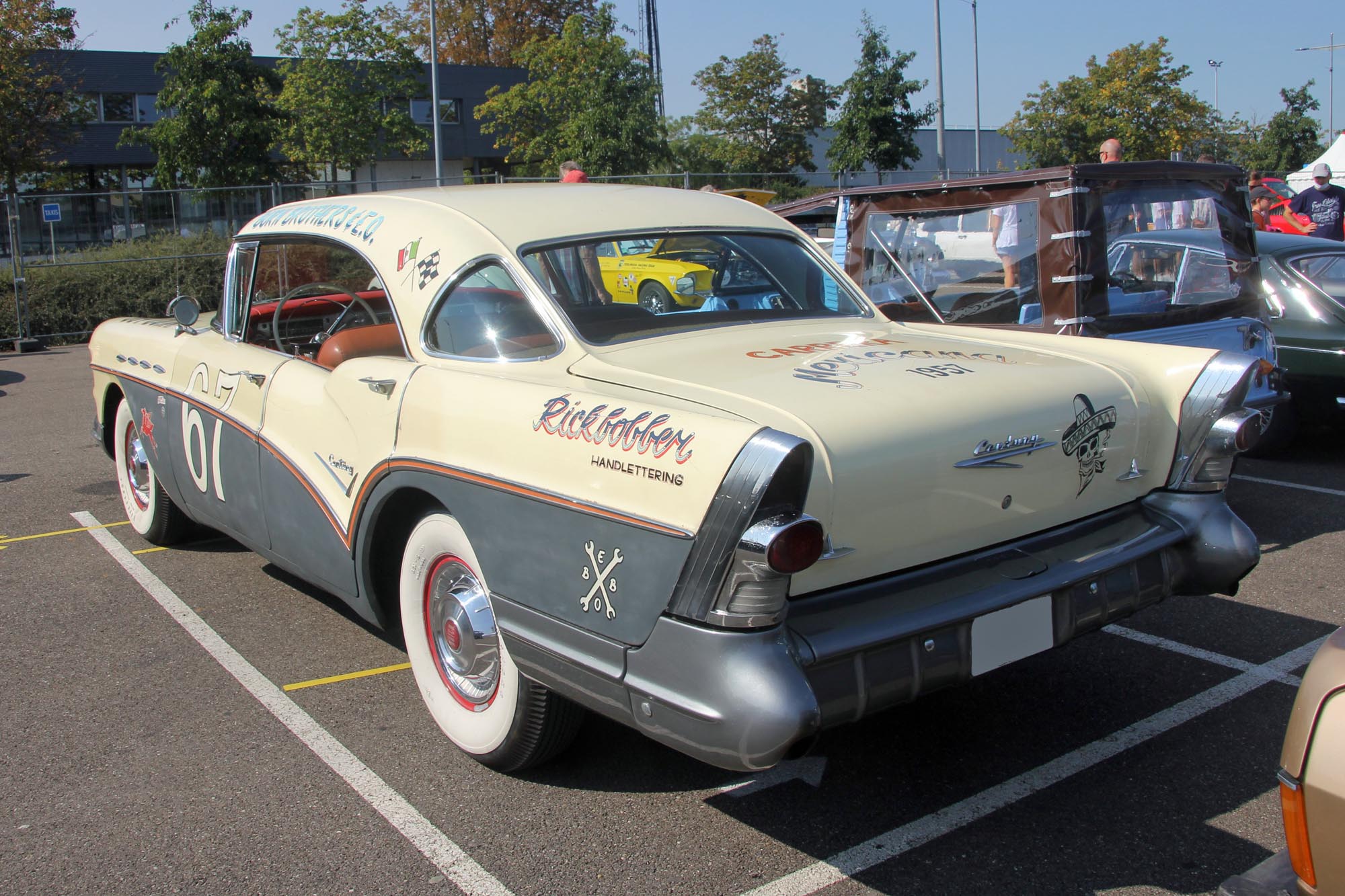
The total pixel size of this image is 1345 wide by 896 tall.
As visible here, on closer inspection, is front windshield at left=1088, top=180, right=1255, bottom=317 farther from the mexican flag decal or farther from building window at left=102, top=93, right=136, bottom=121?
building window at left=102, top=93, right=136, bottom=121

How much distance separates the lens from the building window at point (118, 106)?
40125mm

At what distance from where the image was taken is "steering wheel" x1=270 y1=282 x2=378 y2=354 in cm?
458

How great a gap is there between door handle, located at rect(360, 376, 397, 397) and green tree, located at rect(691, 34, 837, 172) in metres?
38.7

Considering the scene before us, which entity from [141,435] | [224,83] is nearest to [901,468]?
[141,435]

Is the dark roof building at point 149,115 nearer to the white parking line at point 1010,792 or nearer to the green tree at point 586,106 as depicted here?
the green tree at point 586,106

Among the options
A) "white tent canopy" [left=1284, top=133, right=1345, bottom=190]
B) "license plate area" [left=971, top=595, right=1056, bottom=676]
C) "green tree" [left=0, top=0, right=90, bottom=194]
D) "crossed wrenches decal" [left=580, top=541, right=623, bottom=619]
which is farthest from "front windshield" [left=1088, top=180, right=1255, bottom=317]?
"green tree" [left=0, top=0, right=90, bottom=194]

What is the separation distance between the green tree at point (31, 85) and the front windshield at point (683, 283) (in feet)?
87.9

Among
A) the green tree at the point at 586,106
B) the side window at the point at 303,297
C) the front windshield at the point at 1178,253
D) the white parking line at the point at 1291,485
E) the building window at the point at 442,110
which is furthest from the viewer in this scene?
the building window at the point at 442,110

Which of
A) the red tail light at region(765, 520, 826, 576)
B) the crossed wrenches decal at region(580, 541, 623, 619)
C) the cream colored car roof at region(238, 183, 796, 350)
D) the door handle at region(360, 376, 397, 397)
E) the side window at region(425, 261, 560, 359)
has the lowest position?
the crossed wrenches decal at region(580, 541, 623, 619)

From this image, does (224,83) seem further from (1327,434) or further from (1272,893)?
(1272,893)

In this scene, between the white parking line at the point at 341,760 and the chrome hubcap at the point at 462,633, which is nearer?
the white parking line at the point at 341,760

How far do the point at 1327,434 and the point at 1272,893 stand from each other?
24.9 feet

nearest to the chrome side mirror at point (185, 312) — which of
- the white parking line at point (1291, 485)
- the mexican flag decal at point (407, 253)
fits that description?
the mexican flag decal at point (407, 253)

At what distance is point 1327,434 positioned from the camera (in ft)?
27.6
